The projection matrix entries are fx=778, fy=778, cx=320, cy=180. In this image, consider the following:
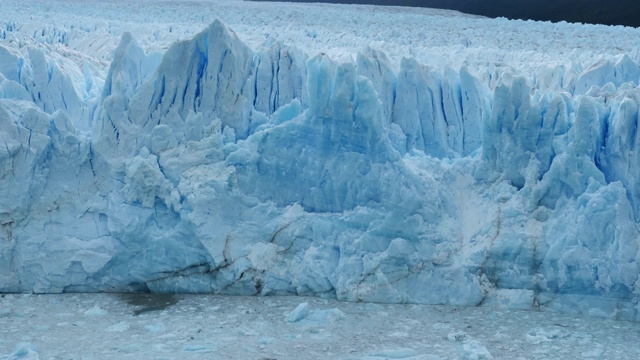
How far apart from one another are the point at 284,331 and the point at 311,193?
107 centimetres

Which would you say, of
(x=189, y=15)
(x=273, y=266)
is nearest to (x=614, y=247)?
(x=273, y=266)

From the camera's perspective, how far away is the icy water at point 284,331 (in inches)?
165

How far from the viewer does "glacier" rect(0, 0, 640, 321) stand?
4.84 m

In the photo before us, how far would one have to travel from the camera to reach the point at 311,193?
17.0 ft

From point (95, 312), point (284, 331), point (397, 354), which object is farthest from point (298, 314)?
point (95, 312)

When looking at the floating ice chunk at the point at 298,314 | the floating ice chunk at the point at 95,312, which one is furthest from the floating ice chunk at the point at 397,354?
the floating ice chunk at the point at 95,312

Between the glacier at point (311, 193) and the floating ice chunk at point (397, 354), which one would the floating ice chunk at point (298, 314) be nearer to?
the glacier at point (311, 193)

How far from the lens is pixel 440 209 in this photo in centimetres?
504

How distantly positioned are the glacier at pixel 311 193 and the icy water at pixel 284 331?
0.56ft

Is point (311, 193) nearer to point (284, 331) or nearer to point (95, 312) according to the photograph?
point (284, 331)

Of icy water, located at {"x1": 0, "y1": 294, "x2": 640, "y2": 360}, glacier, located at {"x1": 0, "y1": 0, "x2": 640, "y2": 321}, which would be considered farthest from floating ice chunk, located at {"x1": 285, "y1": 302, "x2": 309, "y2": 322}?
glacier, located at {"x1": 0, "y1": 0, "x2": 640, "y2": 321}

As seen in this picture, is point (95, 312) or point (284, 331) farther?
point (95, 312)

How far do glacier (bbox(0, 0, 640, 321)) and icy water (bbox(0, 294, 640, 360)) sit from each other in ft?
0.56

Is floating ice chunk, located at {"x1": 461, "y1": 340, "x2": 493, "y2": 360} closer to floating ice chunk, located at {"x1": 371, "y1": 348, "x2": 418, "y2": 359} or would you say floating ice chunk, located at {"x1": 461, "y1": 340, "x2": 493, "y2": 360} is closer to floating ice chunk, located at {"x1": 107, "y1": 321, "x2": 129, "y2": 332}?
floating ice chunk, located at {"x1": 371, "y1": 348, "x2": 418, "y2": 359}
